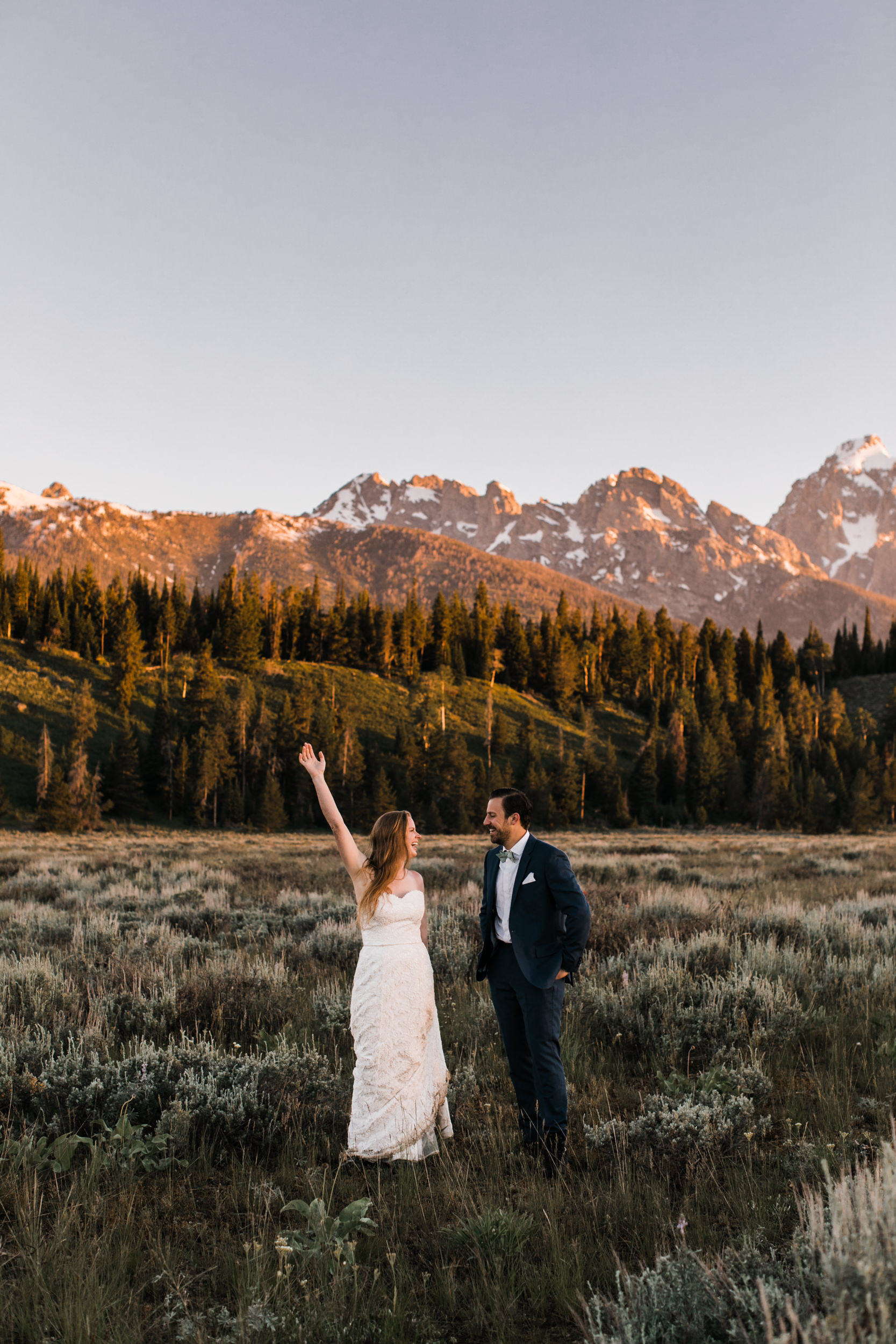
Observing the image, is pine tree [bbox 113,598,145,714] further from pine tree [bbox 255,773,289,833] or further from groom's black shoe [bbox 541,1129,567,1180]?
groom's black shoe [bbox 541,1129,567,1180]

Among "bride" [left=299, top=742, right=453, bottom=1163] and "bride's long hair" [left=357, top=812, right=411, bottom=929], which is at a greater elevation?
"bride's long hair" [left=357, top=812, right=411, bottom=929]

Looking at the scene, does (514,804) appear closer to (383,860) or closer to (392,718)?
(383,860)

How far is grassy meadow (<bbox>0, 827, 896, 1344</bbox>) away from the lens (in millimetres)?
2779

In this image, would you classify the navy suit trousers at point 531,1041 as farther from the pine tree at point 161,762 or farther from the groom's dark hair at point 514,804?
the pine tree at point 161,762

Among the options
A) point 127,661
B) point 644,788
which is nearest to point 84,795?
point 127,661

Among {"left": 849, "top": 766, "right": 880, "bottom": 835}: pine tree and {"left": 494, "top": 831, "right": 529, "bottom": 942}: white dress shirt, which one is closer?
{"left": 494, "top": 831, "right": 529, "bottom": 942}: white dress shirt

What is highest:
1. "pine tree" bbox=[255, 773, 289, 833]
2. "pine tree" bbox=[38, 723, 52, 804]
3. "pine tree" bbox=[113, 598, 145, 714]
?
"pine tree" bbox=[113, 598, 145, 714]

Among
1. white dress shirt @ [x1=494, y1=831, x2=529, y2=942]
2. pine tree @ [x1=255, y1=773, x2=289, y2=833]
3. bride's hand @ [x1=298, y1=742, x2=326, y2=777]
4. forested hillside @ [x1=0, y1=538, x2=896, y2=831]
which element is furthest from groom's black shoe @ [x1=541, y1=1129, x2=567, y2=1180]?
pine tree @ [x1=255, y1=773, x2=289, y2=833]

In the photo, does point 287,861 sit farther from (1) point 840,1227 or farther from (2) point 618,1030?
(1) point 840,1227

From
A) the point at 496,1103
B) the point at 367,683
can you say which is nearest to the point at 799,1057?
the point at 496,1103

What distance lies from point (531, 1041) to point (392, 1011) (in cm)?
91

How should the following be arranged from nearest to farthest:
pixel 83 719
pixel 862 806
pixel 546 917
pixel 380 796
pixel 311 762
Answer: pixel 546 917, pixel 311 762, pixel 380 796, pixel 862 806, pixel 83 719

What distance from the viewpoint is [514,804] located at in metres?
5.03

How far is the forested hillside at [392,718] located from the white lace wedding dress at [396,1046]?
6003cm
